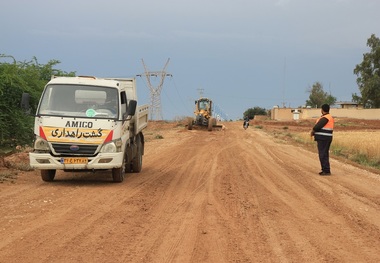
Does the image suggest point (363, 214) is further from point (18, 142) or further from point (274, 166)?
point (18, 142)

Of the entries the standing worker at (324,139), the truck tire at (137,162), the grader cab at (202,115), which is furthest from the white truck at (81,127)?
the grader cab at (202,115)

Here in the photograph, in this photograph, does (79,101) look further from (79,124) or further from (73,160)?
(73,160)

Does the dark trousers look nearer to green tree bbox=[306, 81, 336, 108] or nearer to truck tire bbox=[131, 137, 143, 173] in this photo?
truck tire bbox=[131, 137, 143, 173]

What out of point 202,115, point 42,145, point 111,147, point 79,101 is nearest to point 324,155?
point 111,147

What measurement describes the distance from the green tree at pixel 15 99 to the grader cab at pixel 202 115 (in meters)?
29.6

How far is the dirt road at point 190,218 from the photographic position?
20.7 ft

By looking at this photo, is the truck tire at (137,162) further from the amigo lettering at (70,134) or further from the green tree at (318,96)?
the green tree at (318,96)

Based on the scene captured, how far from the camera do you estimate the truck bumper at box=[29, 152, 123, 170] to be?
37.3 ft

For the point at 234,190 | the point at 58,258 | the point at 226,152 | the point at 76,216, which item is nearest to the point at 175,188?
the point at 234,190

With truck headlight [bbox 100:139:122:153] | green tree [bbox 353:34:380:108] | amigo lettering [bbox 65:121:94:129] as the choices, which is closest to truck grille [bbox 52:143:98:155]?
truck headlight [bbox 100:139:122:153]

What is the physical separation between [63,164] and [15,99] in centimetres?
310

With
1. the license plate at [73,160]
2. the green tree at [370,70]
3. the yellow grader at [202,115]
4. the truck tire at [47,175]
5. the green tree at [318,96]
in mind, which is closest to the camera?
the license plate at [73,160]

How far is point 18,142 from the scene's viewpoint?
45.4 feet

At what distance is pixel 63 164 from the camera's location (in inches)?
446
